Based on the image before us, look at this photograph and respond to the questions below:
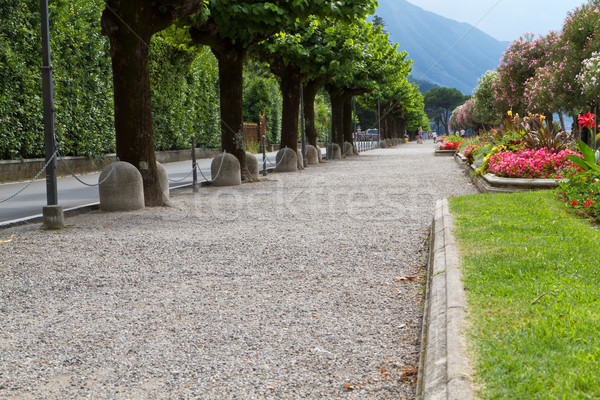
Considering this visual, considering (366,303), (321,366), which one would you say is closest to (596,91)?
(366,303)

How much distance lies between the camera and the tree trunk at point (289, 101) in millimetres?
24156

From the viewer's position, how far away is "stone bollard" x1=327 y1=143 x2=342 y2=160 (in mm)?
33750

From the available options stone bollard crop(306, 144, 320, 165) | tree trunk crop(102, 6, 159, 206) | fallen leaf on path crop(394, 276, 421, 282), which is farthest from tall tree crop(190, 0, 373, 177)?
stone bollard crop(306, 144, 320, 165)

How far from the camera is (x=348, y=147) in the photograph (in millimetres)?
38562

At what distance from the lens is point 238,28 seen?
15117mm

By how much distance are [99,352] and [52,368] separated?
31 centimetres

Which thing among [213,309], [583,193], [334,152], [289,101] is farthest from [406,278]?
[334,152]

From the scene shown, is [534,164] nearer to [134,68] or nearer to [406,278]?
[134,68]

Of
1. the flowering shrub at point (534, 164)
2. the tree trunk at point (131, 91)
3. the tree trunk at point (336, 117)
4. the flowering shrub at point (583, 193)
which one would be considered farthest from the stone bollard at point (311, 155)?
A: the flowering shrub at point (583, 193)

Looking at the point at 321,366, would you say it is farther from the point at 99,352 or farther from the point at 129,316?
the point at 129,316

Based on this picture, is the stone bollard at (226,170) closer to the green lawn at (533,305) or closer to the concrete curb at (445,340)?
the green lawn at (533,305)

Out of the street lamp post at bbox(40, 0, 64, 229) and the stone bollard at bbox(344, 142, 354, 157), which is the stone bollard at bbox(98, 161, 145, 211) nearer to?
the street lamp post at bbox(40, 0, 64, 229)

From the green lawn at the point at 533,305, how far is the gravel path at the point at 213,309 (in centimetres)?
48

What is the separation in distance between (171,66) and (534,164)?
20673 millimetres
